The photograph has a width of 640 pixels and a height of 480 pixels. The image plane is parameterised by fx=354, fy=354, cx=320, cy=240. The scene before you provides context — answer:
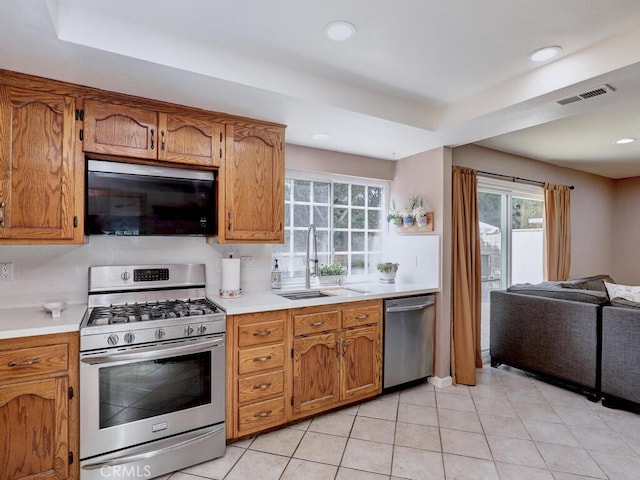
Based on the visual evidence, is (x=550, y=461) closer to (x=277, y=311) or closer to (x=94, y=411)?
(x=277, y=311)

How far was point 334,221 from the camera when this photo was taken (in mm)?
3656

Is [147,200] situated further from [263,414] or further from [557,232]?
[557,232]

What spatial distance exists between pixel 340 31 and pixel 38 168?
1823 mm

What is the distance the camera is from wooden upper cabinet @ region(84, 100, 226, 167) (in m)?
2.13

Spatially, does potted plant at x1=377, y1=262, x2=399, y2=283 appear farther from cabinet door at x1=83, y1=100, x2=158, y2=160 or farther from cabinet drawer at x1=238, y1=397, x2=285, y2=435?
cabinet door at x1=83, y1=100, x2=158, y2=160

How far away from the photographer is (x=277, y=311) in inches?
97.5

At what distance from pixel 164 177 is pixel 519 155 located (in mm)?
4010

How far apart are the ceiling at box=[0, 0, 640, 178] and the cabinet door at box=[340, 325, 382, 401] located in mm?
1658

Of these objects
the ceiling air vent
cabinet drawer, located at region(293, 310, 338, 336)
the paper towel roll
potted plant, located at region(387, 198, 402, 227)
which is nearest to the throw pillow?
the ceiling air vent

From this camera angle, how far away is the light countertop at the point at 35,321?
1.74 meters

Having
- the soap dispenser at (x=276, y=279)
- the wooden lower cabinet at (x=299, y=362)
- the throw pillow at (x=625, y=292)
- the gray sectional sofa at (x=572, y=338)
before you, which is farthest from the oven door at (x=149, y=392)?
the throw pillow at (x=625, y=292)

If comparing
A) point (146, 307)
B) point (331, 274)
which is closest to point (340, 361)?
point (331, 274)

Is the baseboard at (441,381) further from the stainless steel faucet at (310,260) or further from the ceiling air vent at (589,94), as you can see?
the ceiling air vent at (589,94)

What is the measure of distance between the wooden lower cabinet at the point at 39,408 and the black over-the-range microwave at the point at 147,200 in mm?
731
